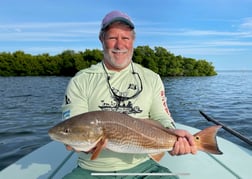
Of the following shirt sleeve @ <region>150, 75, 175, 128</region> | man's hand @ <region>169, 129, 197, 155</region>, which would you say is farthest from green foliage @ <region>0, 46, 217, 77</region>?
Result: man's hand @ <region>169, 129, 197, 155</region>

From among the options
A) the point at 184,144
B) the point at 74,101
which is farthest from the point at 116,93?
the point at 184,144

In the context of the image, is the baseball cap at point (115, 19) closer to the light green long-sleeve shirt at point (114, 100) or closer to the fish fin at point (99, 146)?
the light green long-sleeve shirt at point (114, 100)

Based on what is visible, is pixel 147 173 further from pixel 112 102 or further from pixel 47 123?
pixel 47 123

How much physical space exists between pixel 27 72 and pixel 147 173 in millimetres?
72756

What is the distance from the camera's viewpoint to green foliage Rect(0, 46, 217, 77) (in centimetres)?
6862

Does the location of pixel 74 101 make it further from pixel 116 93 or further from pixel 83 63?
pixel 83 63

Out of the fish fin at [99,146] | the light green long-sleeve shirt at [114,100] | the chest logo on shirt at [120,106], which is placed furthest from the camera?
the chest logo on shirt at [120,106]

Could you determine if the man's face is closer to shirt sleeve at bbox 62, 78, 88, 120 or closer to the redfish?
shirt sleeve at bbox 62, 78, 88, 120

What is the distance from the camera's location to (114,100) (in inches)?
123

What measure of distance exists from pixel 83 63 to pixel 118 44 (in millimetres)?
67344

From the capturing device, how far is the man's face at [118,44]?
123 inches

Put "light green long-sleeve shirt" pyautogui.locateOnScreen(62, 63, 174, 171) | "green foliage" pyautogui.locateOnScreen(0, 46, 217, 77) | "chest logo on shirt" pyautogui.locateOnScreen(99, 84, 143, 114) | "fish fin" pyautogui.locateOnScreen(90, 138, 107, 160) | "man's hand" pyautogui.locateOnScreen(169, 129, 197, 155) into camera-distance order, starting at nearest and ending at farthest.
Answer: "fish fin" pyautogui.locateOnScreen(90, 138, 107, 160), "man's hand" pyautogui.locateOnScreen(169, 129, 197, 155), "light green long-sleeve shirt" pyautogui.locateOnScreen(62, 63, 174, 171), "chest logo on shirt" pyautogui.locateOnScreen(99, 84, 143, 114), "green foliage" pyautogui.locateOnScreen(0, 46, 217, 77)

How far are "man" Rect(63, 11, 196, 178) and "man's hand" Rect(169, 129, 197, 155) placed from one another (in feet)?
1.07

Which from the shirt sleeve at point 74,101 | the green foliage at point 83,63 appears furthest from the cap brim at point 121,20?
the green foliage at point 83,63
